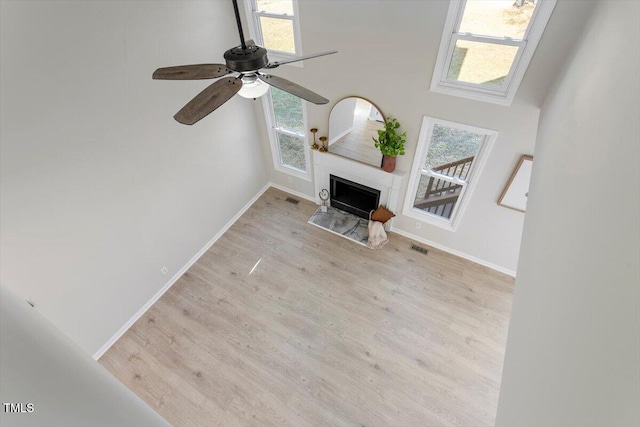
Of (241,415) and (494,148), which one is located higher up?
(494,148)

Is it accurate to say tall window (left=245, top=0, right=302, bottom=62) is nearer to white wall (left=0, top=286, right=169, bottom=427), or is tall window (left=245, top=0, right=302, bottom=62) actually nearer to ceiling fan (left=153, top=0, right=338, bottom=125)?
ceiling fan (left=153, top=0, right=338, bottom=125)

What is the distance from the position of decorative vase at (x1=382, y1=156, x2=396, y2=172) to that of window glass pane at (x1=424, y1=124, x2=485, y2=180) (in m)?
0.42

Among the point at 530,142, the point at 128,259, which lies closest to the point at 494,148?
the point at 530,142

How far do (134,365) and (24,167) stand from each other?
2.41 metres

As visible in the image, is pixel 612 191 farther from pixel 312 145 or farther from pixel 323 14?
pixel 312 145

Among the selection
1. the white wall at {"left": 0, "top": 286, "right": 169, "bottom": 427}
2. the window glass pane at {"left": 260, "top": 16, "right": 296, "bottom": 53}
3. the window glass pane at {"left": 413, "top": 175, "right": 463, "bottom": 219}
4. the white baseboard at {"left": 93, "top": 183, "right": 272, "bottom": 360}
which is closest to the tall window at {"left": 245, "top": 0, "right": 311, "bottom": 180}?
the window glass pane at {"left": 260, "top": 16, "right": 296, "bottom": 53}

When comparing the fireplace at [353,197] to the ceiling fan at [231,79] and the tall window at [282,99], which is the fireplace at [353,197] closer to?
the tall window at [282,99]

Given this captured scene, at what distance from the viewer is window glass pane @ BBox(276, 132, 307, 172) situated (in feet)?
15.9

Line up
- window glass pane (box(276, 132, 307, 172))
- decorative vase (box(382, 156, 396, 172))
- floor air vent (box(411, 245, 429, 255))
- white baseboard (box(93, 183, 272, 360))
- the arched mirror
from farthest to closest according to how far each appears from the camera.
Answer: window glass pane (box(276, 132, 307, 172))
floor air vent (box(411, 245, 429, 255))
the arched mirror
decorative vase (box(382, 156, 396, 172))
white baseboard (box(93, 183, 272, 360))

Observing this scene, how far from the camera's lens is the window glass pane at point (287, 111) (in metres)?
4.38

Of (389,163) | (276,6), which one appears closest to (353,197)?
Answer: (389,163)

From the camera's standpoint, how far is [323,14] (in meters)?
3.17

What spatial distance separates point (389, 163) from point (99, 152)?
3.33 metres

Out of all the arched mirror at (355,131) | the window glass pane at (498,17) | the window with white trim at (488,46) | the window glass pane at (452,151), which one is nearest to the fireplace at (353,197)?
the arched mirror at (355,131)
